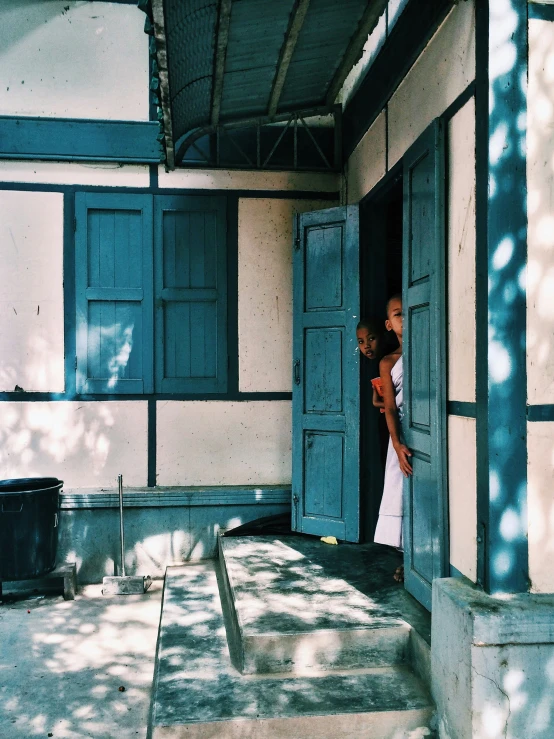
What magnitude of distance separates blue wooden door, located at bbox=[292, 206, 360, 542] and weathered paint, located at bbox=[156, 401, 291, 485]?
47cm

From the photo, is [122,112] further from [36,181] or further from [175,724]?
[175,724]

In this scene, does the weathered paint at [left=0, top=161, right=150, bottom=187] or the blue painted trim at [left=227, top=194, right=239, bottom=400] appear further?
the blue painted trim at [left=227, top=194, right=239, bottom=400]

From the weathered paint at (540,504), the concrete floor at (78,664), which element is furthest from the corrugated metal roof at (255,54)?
the concrete floor at (78,664)

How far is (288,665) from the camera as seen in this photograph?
11.1 ft

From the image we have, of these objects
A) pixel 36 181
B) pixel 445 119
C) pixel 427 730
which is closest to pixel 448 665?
pixel 427 730

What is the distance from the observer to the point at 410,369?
12.9 ft

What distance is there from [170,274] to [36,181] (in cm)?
136

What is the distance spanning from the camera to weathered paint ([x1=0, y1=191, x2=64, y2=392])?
18.4 feet

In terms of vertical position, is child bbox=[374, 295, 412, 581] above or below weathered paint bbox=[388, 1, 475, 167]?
below

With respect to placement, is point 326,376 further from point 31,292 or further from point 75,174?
point 75,174

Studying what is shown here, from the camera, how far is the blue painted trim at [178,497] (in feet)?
17.9

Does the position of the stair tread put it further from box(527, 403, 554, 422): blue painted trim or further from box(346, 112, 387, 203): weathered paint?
box(346, 112, 387, 203): weathered paint

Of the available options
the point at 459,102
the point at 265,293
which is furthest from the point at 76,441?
the point at 459,102

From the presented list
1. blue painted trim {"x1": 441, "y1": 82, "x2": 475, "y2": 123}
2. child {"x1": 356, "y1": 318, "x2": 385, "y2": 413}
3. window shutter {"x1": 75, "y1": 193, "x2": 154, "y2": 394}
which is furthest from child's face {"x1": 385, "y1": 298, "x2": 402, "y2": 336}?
window shutter {"x1": 75, "y1": 193, "x2": 154, "y2": 394}
